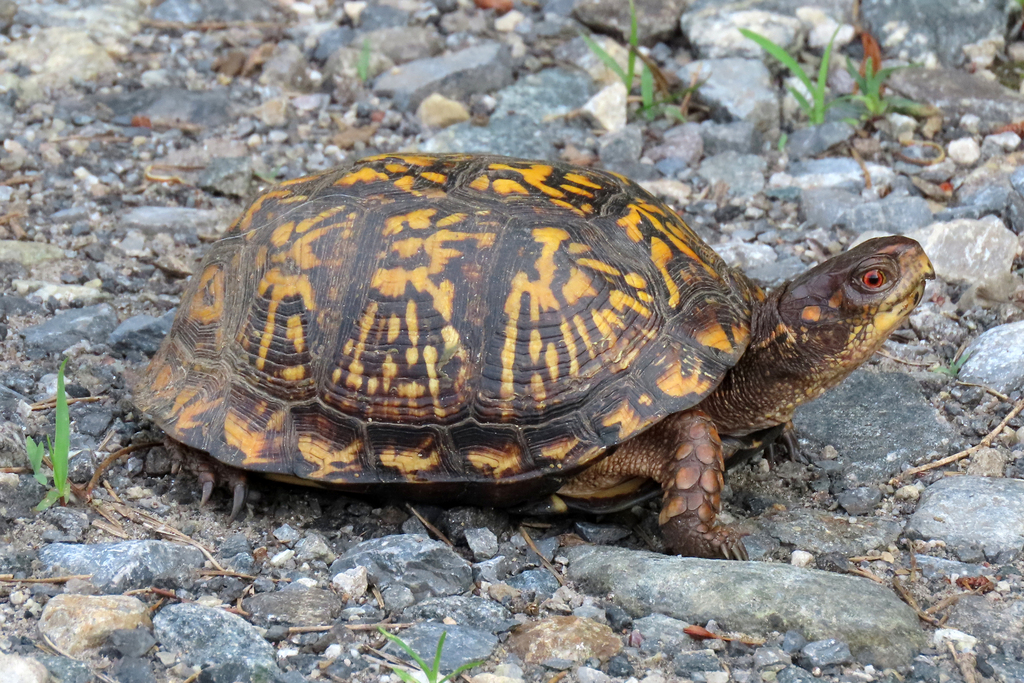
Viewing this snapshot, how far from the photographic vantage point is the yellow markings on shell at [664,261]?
3541 millimetres

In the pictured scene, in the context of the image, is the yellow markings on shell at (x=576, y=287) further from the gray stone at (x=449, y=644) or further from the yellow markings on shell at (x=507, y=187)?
the gray stone at (x=449, y=644)

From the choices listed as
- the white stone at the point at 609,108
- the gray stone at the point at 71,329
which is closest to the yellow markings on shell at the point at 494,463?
the gray stone at the point at 71,329

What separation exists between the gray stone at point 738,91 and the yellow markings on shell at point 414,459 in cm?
360

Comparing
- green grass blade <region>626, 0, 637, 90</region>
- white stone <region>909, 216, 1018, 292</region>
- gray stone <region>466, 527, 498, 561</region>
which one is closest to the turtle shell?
gray stone <region>466, 527, 498, 561</region>

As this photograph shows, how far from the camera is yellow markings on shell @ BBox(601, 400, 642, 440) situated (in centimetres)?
332

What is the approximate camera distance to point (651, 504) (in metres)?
3.84

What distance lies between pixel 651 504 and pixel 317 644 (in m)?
1.52

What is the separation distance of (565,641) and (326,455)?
114 centimetres

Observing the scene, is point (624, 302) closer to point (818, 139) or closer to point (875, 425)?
point (875, 425)

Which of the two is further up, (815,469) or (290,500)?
(815,469)

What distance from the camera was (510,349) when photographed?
342cm

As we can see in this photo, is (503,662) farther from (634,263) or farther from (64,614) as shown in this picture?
(634,263)

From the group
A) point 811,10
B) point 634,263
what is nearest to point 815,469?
point 634,263

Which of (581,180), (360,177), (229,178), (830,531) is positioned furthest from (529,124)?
(830,531)
